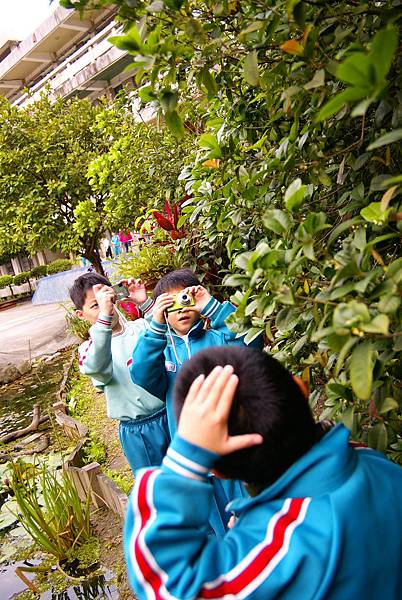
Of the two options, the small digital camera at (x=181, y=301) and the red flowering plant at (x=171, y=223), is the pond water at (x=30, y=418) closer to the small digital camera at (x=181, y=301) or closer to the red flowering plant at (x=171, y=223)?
the small digital camera at (x=181, y=301)

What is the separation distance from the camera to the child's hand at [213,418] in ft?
2.57

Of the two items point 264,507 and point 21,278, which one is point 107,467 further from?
point 21,278

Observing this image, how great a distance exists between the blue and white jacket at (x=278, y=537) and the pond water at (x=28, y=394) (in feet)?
17.5

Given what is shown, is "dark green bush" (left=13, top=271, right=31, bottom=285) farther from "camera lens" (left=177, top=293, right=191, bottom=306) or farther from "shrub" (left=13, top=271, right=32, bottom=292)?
"camera lens" (left=177, top=293, right=191, bottom=306)

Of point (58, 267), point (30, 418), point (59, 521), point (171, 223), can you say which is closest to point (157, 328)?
point (59, 521)

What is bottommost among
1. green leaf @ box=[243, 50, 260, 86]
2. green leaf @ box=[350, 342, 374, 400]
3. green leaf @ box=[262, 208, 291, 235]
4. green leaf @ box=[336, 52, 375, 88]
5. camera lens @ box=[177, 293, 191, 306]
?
green leaf @ box=[350, 342, 374, 400]

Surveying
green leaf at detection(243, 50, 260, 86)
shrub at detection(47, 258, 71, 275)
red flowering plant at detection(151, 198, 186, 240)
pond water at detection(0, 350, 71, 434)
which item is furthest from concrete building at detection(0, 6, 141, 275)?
green leaf at detection(243, 50, 260, 86)

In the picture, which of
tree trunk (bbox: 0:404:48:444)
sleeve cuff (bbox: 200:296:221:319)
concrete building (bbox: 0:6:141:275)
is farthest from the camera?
concrete building (bbox: 0:6:141:275)

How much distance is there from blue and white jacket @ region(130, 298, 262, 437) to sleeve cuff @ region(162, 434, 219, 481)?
1051 millimetres

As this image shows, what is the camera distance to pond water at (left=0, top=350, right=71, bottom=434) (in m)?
5.82

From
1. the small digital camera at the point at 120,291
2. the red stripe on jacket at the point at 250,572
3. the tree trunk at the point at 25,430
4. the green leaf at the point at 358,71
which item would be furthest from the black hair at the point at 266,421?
the tree trunk at the point at 25,430

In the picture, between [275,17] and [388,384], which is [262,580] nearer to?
[388,384]

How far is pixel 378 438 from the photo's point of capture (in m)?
1.05

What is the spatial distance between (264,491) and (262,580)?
138 millimetres
